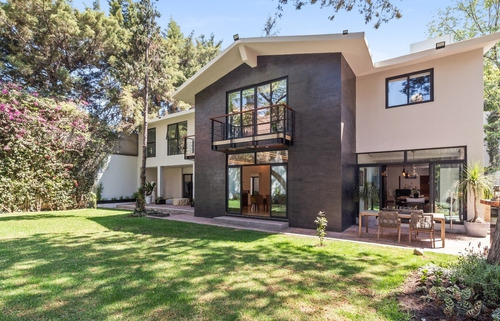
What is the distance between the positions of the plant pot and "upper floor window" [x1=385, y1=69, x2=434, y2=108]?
4.30 m

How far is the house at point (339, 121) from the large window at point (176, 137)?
246 inches

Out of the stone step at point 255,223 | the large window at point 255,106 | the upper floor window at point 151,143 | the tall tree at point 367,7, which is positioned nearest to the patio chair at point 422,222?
the stone step at point 255,223

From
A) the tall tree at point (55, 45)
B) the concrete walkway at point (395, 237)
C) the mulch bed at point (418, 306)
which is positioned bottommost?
the concrete walkway at point (395, 237)

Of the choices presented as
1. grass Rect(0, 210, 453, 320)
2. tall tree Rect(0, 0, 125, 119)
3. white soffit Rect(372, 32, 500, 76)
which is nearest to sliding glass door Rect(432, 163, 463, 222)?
white soffit Rect(372, 32, 500, 76)

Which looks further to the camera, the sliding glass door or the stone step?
the stone step

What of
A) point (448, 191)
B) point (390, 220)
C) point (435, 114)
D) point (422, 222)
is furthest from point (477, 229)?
point (435, 114)

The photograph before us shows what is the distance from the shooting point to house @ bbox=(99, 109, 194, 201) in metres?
17.3

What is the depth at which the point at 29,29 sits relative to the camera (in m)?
15.2

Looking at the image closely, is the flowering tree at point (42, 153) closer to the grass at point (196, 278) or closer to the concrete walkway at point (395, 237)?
the grass at point (196, 278)

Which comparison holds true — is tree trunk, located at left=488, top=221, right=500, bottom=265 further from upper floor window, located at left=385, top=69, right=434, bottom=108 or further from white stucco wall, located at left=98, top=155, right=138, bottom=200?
white stucco wall, located at left=98, top=155, right=138, bottom=200

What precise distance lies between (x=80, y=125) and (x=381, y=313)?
53.7 ft

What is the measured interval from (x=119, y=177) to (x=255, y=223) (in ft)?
44.7

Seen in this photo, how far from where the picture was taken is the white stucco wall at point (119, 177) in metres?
18.2

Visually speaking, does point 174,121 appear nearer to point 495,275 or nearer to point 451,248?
point 451,248
